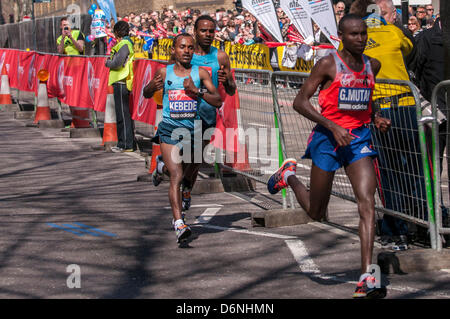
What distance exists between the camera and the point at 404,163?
7.07 m

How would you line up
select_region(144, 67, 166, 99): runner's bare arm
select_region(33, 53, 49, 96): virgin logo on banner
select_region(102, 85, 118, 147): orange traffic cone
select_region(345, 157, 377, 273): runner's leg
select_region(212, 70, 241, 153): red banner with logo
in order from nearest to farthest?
select_region(345, 157, 377, 273): runner's leg, select_region(144, 67, 166, 99): runner's bare arm, select_region(212, 70, 241, 153): red banner with logo, select_region(102, 85, 118, 147): orange traffic cone, select_region(33, 53, 49, 96): virgin logo on banner

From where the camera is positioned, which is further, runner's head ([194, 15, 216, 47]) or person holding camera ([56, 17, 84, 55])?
person holding camera ([56, 17, 84, 55])

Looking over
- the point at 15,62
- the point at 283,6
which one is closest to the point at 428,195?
the point at 283,6

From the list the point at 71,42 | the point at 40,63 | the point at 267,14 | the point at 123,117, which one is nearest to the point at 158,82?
the point at 123,117

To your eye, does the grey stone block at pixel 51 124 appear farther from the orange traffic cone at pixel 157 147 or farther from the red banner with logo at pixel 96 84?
the orange traffic cone at pixel 157 147

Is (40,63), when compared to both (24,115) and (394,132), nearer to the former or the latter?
(24,115)

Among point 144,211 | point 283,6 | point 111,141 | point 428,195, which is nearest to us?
point 428,195

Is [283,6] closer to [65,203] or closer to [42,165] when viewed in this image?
[42,165]

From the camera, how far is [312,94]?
6223 mm

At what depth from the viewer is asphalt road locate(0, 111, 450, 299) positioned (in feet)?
20.0

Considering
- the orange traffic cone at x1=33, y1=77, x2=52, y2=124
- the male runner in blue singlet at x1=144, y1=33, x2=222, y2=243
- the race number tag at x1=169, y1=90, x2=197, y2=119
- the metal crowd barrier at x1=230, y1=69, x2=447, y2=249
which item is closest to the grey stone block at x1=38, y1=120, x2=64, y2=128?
the orange traffic cone at x1=33, y1=77, x2=52, y2=124

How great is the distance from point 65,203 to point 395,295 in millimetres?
4805

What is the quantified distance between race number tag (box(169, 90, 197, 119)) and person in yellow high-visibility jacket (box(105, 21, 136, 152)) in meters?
5.89

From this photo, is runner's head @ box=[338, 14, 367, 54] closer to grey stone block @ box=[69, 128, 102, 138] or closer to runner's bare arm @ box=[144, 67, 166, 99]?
runner's bare arm @ box=[144, 67, 166, 99]
